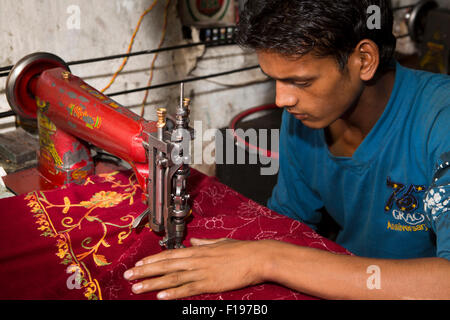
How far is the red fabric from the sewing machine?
0.10m

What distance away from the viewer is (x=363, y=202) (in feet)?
4.72

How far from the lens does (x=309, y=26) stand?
102 centimetres

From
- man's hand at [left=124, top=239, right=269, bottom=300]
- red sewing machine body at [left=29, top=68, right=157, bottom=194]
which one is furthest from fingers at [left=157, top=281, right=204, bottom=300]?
red sewing machine body at [left=29, top=68, right=157, bottom=194]

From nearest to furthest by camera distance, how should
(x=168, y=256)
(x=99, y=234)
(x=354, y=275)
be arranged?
(x=354, y=275)
(x=168, y=256)
(x=99, y=234)

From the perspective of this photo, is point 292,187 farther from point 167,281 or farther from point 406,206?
point 167,281

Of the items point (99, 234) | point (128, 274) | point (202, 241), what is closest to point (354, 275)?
point (202, 241)

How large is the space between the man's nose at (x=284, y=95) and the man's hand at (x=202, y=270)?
366mm

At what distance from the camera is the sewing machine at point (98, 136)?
1.06m

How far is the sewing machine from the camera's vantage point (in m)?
1.06

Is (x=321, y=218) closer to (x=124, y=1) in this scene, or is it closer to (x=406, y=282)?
(x=406, y=282)

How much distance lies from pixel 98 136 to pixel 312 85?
62 centimetres

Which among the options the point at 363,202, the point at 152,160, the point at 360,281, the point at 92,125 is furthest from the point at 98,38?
the point at 360,281

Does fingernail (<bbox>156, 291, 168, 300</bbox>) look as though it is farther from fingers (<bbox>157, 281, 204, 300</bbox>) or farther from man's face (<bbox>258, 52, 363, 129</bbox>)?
man's face (<bbox>258, 52, 363, 129</bbox>)

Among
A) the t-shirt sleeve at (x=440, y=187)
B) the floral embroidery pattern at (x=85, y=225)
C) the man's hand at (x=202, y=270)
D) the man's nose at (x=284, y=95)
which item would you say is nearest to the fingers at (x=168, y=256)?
the man's hand at (x=202, y=270)
